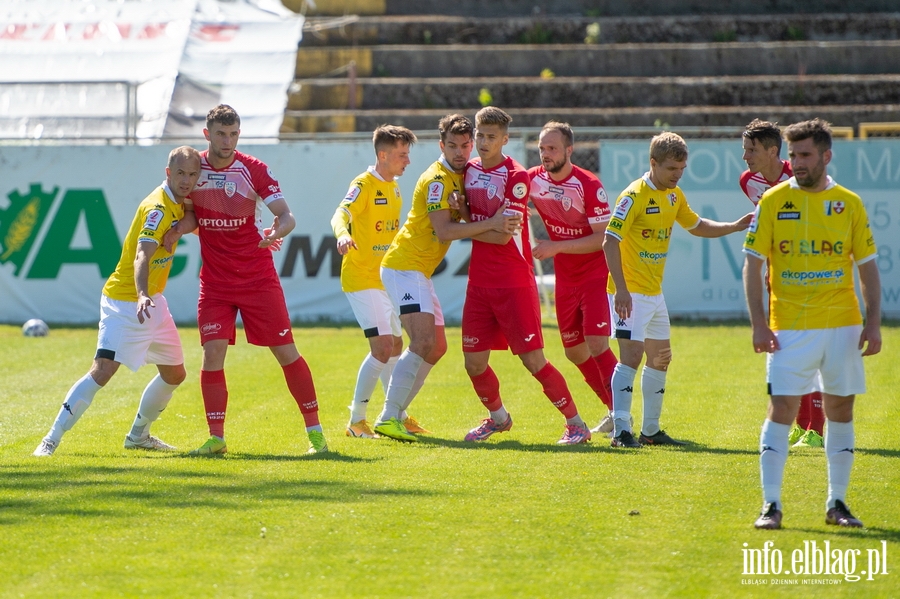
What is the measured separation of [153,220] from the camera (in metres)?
7.69

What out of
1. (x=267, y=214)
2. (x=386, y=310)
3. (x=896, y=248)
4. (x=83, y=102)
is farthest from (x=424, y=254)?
(x=83, y=102)

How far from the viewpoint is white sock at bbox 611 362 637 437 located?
811 cm

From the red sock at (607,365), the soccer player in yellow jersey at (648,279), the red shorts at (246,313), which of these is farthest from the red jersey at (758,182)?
the red shorts at (246,313)

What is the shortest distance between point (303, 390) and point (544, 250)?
2.03 meters

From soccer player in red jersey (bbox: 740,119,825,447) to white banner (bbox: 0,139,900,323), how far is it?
9158 mm

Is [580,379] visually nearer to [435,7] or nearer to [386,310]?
[386,310]

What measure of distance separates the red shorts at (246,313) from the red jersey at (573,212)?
7.08ft

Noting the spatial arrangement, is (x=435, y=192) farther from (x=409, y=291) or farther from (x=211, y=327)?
(x=211, y=327)

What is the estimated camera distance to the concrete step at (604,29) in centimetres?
2781

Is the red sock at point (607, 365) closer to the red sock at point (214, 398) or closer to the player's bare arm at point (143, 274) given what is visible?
the red sock at point (214, 398)

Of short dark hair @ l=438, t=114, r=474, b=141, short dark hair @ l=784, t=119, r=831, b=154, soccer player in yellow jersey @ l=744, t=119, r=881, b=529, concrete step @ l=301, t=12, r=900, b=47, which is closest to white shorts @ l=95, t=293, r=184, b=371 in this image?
short dark hair @ l=438, t=114, r=474, b=141

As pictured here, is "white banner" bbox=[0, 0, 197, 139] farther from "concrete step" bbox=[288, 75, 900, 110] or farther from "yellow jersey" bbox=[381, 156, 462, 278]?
"yellow jersey" bbox=[381, 156, 462, 278]

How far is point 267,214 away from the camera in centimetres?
1472

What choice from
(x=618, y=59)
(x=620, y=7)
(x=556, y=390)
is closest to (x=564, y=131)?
(x=556, y=390)
